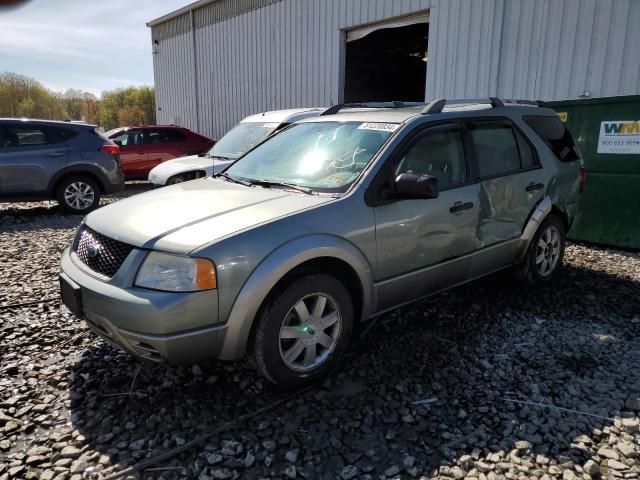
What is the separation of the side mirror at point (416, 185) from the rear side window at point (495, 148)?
999 mm

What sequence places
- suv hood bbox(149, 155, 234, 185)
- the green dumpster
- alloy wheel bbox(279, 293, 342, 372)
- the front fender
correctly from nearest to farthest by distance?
the front fender, alloy wheel bbox(279, 293, 342, 372), the green dumpster, suv hood bbox(149, 155, 234, 185)

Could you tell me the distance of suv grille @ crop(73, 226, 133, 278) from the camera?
9.07 feet

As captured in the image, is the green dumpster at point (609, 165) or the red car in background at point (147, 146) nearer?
the green dumpster at point (609, 165)

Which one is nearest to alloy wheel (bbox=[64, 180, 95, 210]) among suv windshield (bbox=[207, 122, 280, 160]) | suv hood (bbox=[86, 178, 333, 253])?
suv windshield (bbox=[207, 122, 280, 160])

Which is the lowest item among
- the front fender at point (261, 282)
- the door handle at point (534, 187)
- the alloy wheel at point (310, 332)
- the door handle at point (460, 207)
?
the alloy wheel at point (310, 332)

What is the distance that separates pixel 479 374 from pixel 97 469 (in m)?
2.31

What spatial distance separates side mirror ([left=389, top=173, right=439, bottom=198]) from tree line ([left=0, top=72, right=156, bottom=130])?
60395 millimetres

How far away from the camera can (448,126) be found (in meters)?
3.79

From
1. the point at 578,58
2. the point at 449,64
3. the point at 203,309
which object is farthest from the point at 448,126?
the point at 449,64

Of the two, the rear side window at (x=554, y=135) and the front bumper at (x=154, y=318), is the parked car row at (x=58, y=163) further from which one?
the rear side window at (x=554, y=135)

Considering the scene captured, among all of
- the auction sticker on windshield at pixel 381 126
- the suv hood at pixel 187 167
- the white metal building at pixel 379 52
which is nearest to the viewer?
the auction sticker on windshield at pixel 381 126

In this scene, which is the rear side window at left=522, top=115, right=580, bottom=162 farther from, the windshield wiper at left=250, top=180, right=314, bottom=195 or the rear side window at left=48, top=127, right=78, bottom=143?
the rear side window at left=48, top=127, right=78, bottom=143

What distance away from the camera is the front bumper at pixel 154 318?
8.21 ft

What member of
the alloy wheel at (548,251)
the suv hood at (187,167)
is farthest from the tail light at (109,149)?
the alloy wheel at (548,251)
